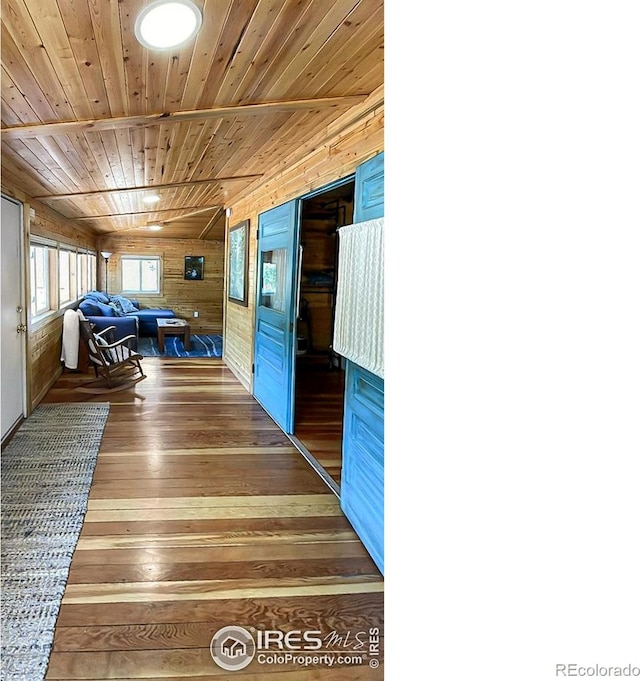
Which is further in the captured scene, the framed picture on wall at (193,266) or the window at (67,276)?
the framed picture on wall at (193,266)

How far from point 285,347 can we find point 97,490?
6.10 feet

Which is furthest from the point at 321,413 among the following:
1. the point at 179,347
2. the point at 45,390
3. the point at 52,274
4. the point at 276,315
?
the point at 179,347

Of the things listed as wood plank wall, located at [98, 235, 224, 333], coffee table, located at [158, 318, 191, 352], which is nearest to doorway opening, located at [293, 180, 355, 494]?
coffee table, located at [158, 318, 191, 352]

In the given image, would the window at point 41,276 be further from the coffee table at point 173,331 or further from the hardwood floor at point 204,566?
the hardwood floor at point 204,566

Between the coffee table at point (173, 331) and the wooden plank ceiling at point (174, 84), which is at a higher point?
the wooden plank ceiling at point (174, 84)

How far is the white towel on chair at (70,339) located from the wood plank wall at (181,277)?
5.21m

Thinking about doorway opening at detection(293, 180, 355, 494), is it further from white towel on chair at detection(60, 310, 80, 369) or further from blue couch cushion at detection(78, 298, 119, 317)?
blue couch cushion at detection(78, 298, 119, 317)

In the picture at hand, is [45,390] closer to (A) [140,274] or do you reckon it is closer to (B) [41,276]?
(B) [41,276]

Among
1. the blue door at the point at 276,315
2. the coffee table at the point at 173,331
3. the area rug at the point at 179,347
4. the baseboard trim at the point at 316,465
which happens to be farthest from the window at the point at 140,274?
the baseboard trim at the point at 316,465

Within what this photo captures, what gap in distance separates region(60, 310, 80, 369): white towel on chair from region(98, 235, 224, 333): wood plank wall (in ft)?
17.1

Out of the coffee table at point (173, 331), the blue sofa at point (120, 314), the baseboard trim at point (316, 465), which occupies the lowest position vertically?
the baseboard trim at point (316, 465)

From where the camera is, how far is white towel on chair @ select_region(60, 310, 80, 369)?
250 inches

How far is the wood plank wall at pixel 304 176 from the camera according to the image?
262 cm

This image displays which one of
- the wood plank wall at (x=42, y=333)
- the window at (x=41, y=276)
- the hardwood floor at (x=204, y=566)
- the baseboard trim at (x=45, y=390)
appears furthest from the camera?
the window at (x=41, y=276)
